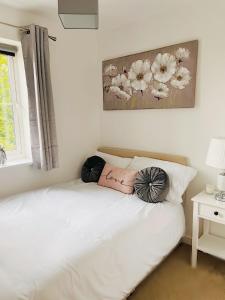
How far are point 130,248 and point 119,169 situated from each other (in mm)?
1011

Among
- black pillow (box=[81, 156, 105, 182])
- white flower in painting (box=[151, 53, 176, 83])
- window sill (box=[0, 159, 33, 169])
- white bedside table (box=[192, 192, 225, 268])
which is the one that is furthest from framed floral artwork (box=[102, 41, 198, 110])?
window sill (box=[0, 159, 33, 169])

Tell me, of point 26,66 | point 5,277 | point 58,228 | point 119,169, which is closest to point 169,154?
point 119,169

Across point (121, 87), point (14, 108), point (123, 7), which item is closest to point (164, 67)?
point (121, 87)

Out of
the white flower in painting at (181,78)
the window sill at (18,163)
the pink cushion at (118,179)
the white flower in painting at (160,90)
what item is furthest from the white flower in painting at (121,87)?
the window sill at (18,163)

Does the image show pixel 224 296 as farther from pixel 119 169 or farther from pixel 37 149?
pixel 37 149

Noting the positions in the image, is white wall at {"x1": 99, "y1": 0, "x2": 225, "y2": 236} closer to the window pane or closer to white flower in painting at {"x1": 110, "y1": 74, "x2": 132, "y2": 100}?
white flower in painting at {"x1": 110, "y1": 74, "x2": 132, "y2": 100}

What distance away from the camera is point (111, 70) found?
2816 mm

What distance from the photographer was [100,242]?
4.60 ft

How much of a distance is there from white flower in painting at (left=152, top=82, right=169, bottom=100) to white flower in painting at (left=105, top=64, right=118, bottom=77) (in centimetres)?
58

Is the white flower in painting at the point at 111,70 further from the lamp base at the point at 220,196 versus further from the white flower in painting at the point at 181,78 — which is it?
the lamp base at the point at 220,196

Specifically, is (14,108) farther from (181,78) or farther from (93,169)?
(181,78)

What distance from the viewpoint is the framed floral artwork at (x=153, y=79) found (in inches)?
87.7

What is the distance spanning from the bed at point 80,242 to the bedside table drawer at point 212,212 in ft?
0.66

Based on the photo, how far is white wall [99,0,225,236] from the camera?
82.4 inches
